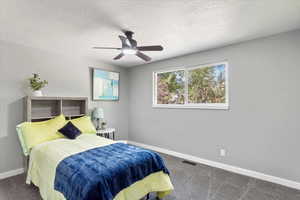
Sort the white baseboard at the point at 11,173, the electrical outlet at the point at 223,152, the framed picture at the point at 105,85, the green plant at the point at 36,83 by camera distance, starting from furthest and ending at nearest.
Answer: the framed picture at the point at 105,85 < the electrical outlet at the point at 223,152 < the green plant at the point at 36,83 < the white baseboard at the point at 11,173

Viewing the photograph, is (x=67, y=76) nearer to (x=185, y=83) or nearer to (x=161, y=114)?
(x=161, y=114)

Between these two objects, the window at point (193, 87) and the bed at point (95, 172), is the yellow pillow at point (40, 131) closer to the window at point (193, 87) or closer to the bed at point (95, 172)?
the bed at point (95, 172)

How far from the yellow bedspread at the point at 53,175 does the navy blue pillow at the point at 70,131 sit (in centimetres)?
31

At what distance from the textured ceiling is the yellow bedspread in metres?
1.80

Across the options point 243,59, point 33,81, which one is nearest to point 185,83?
point 243,59

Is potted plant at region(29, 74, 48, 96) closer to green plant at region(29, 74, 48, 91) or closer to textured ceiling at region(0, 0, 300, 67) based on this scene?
green plant at region(29, 74, 48, 91)

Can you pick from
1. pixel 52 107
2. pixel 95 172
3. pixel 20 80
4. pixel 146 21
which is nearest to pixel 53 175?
pixel 95 172

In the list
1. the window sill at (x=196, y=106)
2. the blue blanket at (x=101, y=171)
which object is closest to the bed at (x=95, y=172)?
the blue blanket at (x=101, y=171)

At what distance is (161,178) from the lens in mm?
2016

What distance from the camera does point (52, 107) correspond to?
327cm

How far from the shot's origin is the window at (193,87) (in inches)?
125

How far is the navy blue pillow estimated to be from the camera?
9.21 ft

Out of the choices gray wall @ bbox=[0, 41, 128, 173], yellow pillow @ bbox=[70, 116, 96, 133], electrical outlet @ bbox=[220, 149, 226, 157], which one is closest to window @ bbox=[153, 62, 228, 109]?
electrical outlet @ bbox=[220, 149, 226, 157]

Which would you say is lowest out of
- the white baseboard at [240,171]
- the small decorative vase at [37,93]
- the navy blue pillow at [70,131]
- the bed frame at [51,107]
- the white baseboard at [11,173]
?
the white baseboard at [11,173]
